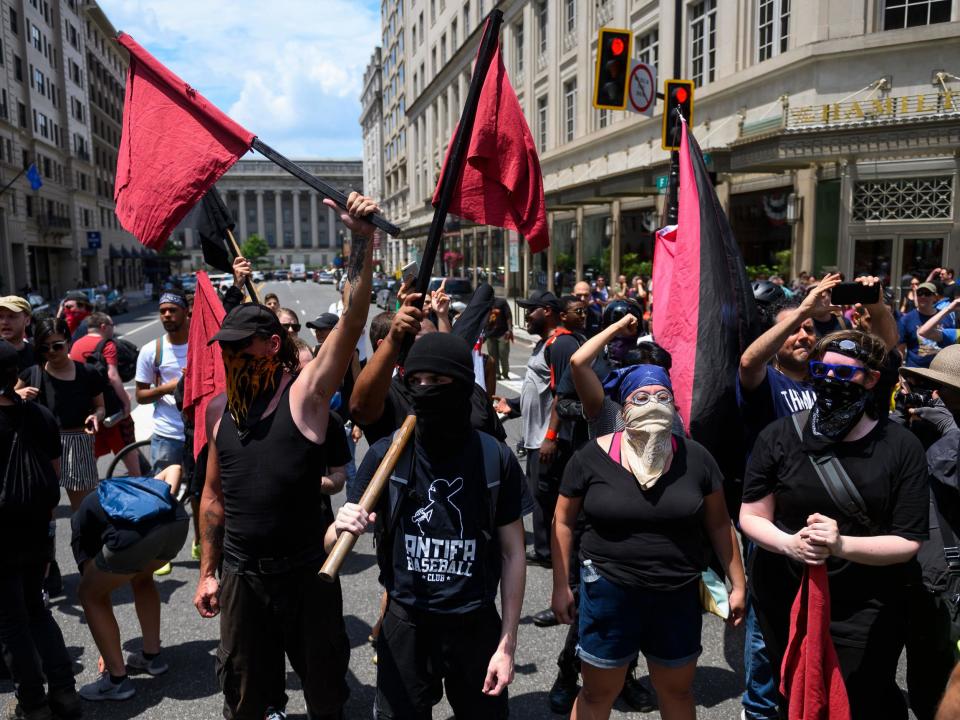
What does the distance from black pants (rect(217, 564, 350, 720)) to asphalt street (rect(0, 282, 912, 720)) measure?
787 mm

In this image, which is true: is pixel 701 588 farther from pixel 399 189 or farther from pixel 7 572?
pixel 399 189

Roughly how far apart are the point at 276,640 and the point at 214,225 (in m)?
2.74

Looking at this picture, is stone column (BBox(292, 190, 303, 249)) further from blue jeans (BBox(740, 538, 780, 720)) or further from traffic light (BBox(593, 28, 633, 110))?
blue jeans (BBox(740, 538, 780, 720))

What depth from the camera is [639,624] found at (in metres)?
3.02

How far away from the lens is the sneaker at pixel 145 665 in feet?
13.6

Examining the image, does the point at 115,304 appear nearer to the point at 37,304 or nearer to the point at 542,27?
the point at 37,304

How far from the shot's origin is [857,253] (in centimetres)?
1816

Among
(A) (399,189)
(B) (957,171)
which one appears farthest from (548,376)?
(A) (399,189)

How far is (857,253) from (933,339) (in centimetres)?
1187

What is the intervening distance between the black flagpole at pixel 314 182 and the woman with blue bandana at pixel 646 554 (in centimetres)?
127

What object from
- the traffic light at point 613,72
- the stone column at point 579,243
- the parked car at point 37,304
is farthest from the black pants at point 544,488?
the stone column at point 579,243

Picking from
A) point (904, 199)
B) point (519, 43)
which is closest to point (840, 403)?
point (904, 199)

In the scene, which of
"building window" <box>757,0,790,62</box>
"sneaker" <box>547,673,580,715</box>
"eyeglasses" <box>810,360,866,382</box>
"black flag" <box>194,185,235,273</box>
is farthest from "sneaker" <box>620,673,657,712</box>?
"building window" <box>757,0,790,62</box>

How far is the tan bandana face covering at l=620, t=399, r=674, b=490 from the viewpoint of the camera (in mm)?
3059
